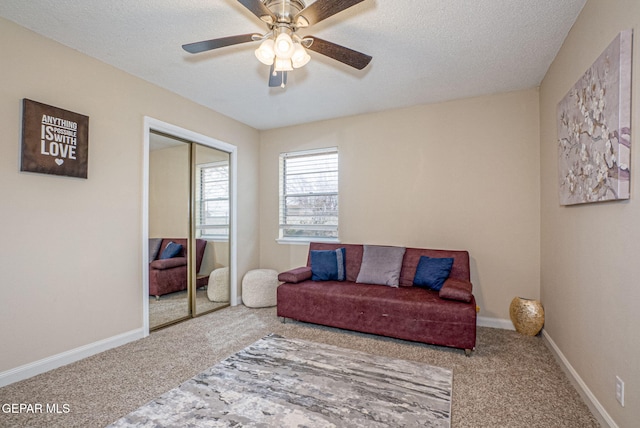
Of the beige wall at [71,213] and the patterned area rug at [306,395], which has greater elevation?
the beige wall at [71,213]

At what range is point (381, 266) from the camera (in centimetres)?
369

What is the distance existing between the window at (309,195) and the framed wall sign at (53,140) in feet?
8.66

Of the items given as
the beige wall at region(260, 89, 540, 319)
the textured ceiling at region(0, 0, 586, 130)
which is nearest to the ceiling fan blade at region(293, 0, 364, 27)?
the textured ceiling at region(0, 0, 586, 130)

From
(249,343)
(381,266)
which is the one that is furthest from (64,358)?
(381,266)

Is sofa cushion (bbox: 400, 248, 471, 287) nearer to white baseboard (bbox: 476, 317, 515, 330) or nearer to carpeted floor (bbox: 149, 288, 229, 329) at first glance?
white baseboard (bbox: 476, 317, 515, 330)

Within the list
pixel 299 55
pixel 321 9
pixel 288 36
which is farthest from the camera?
pixel 299 55

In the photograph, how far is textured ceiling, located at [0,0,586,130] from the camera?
2148mm

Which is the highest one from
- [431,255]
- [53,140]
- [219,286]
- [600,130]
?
[53,140]

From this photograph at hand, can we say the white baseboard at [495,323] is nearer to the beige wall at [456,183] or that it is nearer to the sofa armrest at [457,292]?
the beige wall at [456,183]

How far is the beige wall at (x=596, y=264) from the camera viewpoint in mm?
1543

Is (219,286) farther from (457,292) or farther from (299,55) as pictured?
(299,55)

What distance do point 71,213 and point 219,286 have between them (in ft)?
6.83

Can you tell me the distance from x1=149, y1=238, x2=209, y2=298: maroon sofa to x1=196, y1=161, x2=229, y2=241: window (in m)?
0.22

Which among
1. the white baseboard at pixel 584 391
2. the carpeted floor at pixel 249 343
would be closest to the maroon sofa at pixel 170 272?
the carpeted floor at pixel 249 343
